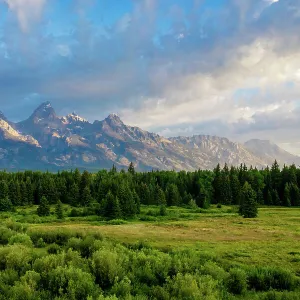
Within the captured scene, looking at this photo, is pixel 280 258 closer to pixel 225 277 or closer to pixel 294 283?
pixel 294 283

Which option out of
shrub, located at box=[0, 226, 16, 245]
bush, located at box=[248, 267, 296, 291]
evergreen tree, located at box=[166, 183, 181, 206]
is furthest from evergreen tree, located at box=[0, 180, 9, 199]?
bush, located at box=[248, 267, 296, 291]

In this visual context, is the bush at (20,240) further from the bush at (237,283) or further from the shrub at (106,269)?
the bush at (237,283)

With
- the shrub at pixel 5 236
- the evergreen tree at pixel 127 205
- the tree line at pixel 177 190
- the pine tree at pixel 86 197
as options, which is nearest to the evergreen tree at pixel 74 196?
the tree line at pixel 177 190

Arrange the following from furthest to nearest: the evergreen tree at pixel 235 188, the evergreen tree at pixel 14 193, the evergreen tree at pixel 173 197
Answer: the evergreen tree at pixel 235 188
the evergreen tree at pixel 14 193
the evergreen tree at pixel 173 197

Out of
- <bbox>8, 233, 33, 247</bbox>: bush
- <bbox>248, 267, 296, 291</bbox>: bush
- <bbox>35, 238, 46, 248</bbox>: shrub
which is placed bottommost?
<bbox>248, 267, 296, 291</bbox>: bush

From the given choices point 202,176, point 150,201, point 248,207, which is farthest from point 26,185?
point 248,207

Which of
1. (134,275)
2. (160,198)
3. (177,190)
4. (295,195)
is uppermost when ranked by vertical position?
(177,190)

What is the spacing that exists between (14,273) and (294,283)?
16.8m

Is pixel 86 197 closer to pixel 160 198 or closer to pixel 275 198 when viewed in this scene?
pixel 160 198

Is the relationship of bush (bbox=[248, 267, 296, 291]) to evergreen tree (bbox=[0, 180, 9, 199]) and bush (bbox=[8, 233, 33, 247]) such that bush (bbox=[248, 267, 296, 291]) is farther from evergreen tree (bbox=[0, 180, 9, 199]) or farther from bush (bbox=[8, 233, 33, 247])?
evergreen tree (bbox=[0, 180, 9, 199])

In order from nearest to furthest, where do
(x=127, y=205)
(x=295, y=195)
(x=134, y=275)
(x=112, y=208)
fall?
(x=134, y=275) → (x=112, y=208) → (x=127, y=205) → (x=295, y=195)

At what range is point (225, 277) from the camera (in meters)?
19.4

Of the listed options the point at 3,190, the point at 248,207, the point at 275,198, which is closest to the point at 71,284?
the point at 248,207

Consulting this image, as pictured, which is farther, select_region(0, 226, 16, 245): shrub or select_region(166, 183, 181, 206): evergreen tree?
select_region(166, 183, 181, 206): evergreen tree
